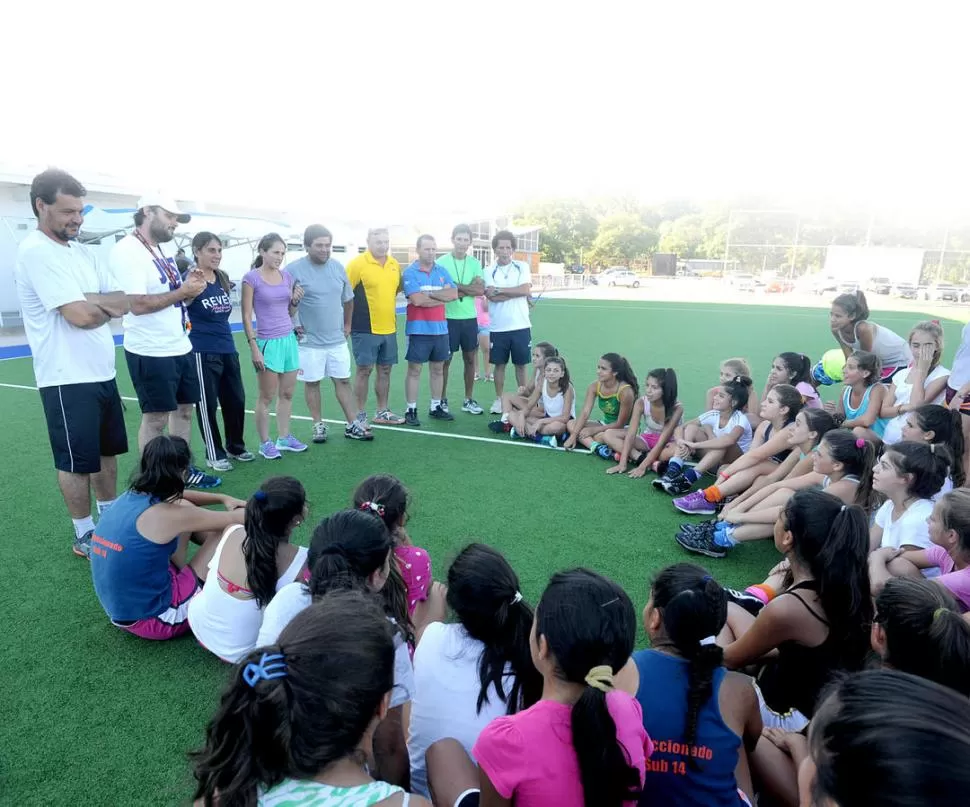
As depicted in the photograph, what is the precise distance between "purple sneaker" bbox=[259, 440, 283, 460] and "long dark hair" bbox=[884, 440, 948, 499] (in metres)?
4.39

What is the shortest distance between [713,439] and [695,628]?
3468 millimetres

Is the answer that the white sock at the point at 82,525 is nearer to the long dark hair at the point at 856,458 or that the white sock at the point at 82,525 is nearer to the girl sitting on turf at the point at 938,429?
the long dark hair at the point at 856,458

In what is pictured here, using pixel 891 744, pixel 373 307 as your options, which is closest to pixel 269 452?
pixel 373 307

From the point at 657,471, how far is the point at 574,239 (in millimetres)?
61621

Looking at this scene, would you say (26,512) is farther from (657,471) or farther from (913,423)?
(913,423)

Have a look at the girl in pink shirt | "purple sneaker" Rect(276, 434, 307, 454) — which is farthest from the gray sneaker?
the girl in pink shirt

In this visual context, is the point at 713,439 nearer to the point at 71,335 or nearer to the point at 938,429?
the point at 938,429

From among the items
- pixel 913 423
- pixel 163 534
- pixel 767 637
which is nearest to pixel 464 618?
pixel 767 637

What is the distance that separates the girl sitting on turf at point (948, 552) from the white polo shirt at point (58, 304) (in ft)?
13.2

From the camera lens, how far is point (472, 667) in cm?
186

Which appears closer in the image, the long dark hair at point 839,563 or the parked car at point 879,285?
the long dark hair at point 839,563

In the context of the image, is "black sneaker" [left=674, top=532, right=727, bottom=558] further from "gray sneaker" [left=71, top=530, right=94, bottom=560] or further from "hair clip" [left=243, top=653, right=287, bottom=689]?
"gray sneaker" [left=71, top=530, right=94, bottom=560]

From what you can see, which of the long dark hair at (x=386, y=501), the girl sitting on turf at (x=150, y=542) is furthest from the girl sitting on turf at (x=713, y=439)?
the girl sitting on turf at (x=150, y=542)

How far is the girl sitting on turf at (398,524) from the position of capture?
2.56m
